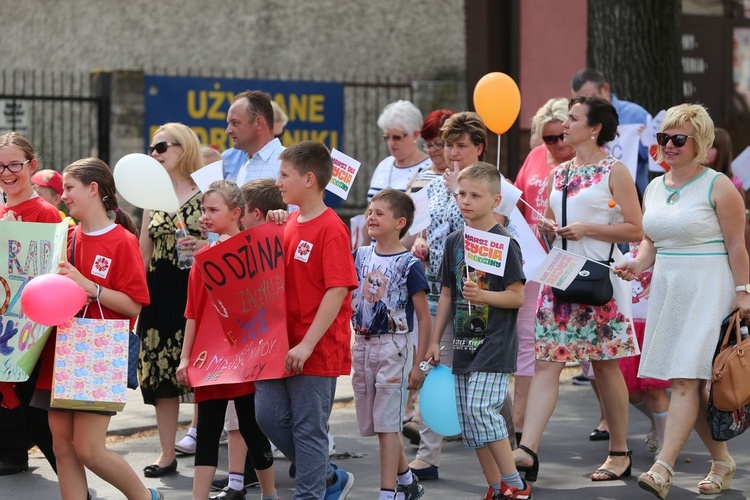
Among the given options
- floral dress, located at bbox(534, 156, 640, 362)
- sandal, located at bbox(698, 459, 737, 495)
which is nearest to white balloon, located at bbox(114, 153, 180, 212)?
floral dress, located at bbox(534, 156, 640, 362)

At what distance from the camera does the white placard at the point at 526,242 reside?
21.5 ft

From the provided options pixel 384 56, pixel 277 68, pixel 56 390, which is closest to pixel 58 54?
pixel 277 68

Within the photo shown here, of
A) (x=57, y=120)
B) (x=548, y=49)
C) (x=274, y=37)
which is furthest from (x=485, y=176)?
(x=274, y=37)

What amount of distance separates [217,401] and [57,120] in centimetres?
1064

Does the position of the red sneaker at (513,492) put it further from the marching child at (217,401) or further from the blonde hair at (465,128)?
the blonde hair at (465,128)

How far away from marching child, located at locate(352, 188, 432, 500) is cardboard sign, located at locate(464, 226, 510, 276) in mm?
350

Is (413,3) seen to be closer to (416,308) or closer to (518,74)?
(518,74)

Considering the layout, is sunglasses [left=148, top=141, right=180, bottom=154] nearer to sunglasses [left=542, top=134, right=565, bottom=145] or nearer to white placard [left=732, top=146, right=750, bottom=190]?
sunglasses [left=542, top=134, right=565, bottom=145]

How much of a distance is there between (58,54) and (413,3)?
5.34 m

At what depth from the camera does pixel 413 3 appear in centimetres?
1761

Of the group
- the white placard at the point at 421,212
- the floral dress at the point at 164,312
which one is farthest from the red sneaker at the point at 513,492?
the floral dress at the point at 164,312

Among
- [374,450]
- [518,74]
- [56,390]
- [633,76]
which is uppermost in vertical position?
[518,74]

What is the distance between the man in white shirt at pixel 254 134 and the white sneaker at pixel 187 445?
1.58m

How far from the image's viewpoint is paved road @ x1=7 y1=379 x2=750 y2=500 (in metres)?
6.32
